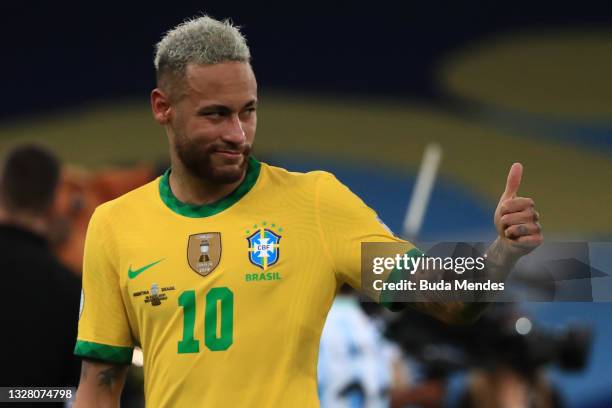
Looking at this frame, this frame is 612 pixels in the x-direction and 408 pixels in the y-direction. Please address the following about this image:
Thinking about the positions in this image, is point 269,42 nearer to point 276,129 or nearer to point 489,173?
point 276,129

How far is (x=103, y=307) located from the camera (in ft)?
9.11

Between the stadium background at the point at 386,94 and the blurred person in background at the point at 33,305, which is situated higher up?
the stadium background at the point at 386,94

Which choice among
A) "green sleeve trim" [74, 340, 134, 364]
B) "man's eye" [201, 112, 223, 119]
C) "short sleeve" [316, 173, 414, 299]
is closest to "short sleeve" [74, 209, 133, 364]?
"green sleeve trim" [74, 340, 134, 364]

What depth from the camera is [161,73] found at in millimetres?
2775

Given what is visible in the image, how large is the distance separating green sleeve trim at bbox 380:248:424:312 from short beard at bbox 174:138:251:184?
0.43 metres

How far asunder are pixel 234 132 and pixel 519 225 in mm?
690

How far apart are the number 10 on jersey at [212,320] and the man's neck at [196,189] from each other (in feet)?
0.81

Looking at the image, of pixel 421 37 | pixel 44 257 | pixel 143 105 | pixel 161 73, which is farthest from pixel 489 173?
pixel 161 73

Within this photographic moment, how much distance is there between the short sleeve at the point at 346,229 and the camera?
103 inches

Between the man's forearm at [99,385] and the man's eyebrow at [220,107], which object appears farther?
the man's forearm at [99,385]

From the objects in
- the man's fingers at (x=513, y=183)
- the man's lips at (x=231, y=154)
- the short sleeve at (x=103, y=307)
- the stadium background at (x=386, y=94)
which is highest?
the stadium background at (x=386, y=94)
